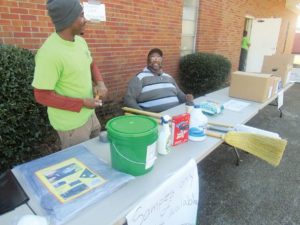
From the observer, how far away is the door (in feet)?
27.2

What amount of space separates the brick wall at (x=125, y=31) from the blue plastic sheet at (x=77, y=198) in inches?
64.9

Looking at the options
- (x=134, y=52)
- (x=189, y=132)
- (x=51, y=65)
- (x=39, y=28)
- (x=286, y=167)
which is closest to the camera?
(x=51, y=65)

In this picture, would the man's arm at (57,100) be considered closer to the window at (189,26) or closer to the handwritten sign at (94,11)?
the handwritten sign at (94,11)

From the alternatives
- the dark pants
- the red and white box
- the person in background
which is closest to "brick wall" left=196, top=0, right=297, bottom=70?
the person in background

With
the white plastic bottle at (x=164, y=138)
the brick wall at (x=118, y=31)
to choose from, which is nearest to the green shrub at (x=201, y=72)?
the brick wall at (x=118, y=31)

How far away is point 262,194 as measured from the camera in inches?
92.3

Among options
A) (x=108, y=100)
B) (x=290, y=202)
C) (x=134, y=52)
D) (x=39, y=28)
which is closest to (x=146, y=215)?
(x=290, y=202)

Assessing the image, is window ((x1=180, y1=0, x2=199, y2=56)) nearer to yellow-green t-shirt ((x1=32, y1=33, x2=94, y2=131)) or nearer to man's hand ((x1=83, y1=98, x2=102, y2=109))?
yellow-green t-shirt ((x1=32, y1=33, x2=94, y2=131))

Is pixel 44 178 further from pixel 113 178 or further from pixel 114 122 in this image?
pixel 114 122

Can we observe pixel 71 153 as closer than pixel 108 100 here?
Yes

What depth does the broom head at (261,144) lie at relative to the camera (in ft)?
5.01

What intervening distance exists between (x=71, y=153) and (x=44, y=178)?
0.89 ft

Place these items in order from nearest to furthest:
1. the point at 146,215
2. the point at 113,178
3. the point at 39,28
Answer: the point at 146,215 → the point at 113,178 → the point at 39,28

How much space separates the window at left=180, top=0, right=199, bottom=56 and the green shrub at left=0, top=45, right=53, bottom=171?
3.72m
